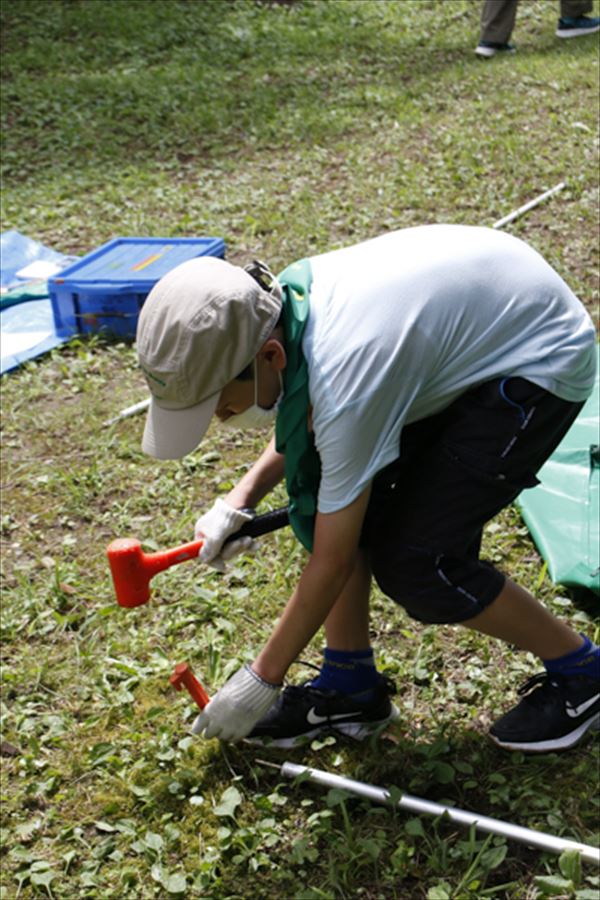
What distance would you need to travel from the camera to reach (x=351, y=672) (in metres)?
2.43

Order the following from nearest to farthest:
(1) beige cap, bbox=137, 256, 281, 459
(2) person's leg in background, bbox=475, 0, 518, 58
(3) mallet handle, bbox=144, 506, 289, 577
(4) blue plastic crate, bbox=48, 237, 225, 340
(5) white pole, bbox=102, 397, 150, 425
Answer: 1. (1) beige cap, bbox=137, 256, 281, 459
2. (3) mallet handle, bbox=144, 506, 289, 577
3. (5) white pole, bbox=102, 397, 150, 425
4. (4) blue plastic crate, bbox=48, 237, 225, 340
5. (2) person's leg in background, bbox=475, 0, 518, 58

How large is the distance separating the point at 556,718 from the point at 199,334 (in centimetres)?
117

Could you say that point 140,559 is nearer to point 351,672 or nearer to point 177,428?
point 177,428

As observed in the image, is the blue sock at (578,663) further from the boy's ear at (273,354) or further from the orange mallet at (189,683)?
the boy's ear at (273,354)

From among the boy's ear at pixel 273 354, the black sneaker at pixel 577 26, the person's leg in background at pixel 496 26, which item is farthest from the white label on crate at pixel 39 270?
the black sneaker at pixel 577 26

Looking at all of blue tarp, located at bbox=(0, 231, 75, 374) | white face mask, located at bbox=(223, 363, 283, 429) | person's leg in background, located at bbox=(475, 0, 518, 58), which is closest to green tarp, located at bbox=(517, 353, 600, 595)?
white face mask, located at bbox=(223, 363, 283, 429)

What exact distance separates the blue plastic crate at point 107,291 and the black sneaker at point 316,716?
2486 millimetres

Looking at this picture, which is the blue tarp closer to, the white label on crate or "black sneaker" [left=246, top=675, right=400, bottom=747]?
the white label on crate

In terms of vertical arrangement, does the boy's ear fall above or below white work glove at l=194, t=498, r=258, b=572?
above

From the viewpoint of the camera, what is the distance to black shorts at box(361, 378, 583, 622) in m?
2.03

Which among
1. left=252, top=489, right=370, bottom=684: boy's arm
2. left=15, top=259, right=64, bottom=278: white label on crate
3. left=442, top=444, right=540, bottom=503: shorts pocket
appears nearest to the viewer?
left=252, top=489, right=370, bottom=684: boy's arm

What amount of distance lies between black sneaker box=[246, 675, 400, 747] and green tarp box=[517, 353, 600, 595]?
0.62 metres

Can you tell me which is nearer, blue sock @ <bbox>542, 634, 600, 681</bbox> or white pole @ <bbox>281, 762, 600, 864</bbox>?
white pole @ <bbox>281, 762, 600, 864</bbox>

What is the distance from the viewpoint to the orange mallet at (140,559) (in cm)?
225
